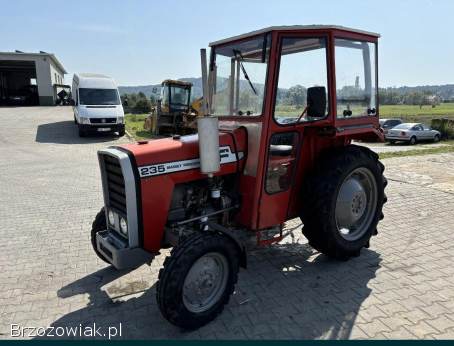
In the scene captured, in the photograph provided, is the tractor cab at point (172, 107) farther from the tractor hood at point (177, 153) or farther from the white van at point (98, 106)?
the tractor hood at point (177, 153)

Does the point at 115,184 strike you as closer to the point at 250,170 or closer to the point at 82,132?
the point at 250,170

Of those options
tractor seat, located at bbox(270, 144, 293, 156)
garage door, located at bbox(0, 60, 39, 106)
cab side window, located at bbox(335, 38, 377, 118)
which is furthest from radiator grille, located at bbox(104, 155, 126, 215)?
garage door, located at bbox(0, 60, 39, 106)

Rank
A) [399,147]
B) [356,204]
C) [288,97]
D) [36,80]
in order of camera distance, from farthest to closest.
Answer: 1. [36,80]
2. [399,147]
3. [356,204]
4. [288,97]

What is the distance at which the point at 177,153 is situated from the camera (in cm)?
338

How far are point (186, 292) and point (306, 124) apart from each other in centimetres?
203

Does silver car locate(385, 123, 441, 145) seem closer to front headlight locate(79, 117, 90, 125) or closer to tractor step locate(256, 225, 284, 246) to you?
front headlight locate(79, 117, 90, 125)

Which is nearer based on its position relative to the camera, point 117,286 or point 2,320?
point 2,320

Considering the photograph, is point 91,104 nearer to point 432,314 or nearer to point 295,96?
point 295,96

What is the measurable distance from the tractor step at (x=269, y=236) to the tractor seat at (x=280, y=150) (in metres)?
0.82

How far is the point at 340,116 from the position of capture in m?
3.97

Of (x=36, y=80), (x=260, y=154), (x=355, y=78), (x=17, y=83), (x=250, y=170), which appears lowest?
(x=250, y=170)

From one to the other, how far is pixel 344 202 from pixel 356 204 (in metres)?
0.26

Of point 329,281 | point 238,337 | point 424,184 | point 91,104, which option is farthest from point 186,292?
point 91,104

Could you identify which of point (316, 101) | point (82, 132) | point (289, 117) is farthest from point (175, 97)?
point (316, 101)
